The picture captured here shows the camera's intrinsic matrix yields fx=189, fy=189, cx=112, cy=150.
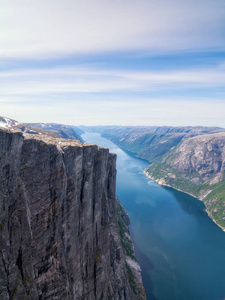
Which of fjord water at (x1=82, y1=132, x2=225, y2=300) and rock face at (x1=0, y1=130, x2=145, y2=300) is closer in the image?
rock face at (x1=0, y1=130, x2=145, y2=300)

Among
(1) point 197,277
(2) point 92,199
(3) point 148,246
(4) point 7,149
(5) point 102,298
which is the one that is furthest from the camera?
(3) point 148,246

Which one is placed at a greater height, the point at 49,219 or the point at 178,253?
the point at 49,219

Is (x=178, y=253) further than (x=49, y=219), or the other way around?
(x=178, y=253)

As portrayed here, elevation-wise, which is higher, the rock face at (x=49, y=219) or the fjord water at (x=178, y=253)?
the rock face at (x=49, y=219)

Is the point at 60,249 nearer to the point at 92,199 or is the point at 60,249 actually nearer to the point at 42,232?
the point at 42,232

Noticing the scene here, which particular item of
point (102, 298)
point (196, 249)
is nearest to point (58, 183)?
point (102, 298)

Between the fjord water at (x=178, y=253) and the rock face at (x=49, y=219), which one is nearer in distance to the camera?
the rock face at (x=49, y=219)

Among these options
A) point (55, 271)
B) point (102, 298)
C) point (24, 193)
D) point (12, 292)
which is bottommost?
point (102, 298)

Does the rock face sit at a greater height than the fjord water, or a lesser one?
greater
